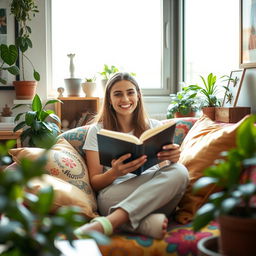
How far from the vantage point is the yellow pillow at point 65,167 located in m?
2.04

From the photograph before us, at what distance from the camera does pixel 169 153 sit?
1.91 metres

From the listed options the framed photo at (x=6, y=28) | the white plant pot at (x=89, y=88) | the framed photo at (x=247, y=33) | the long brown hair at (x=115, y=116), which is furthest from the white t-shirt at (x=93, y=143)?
the framed photo at (x=6, y=28)

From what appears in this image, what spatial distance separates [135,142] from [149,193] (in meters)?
0.20

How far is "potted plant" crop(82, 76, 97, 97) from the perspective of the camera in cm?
377

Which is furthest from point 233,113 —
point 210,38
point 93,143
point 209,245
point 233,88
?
point 209,245

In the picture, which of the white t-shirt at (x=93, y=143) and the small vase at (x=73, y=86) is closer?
the white t-shirt at (x=93, y=143)

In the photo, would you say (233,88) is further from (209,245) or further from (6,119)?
(6,119)

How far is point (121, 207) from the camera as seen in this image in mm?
1713

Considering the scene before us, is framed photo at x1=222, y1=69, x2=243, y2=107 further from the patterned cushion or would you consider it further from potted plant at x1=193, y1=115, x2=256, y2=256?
potted plant at x1=193, y1=115, x2=256, y2=256

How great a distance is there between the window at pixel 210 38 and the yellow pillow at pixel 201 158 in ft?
4.16

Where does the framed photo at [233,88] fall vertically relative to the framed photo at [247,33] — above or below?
below

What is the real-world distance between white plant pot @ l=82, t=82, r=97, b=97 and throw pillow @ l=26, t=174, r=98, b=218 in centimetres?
188

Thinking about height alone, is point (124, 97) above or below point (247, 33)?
below

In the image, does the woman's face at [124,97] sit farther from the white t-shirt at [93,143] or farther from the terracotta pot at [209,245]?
the terracotta pot at [209,245]
